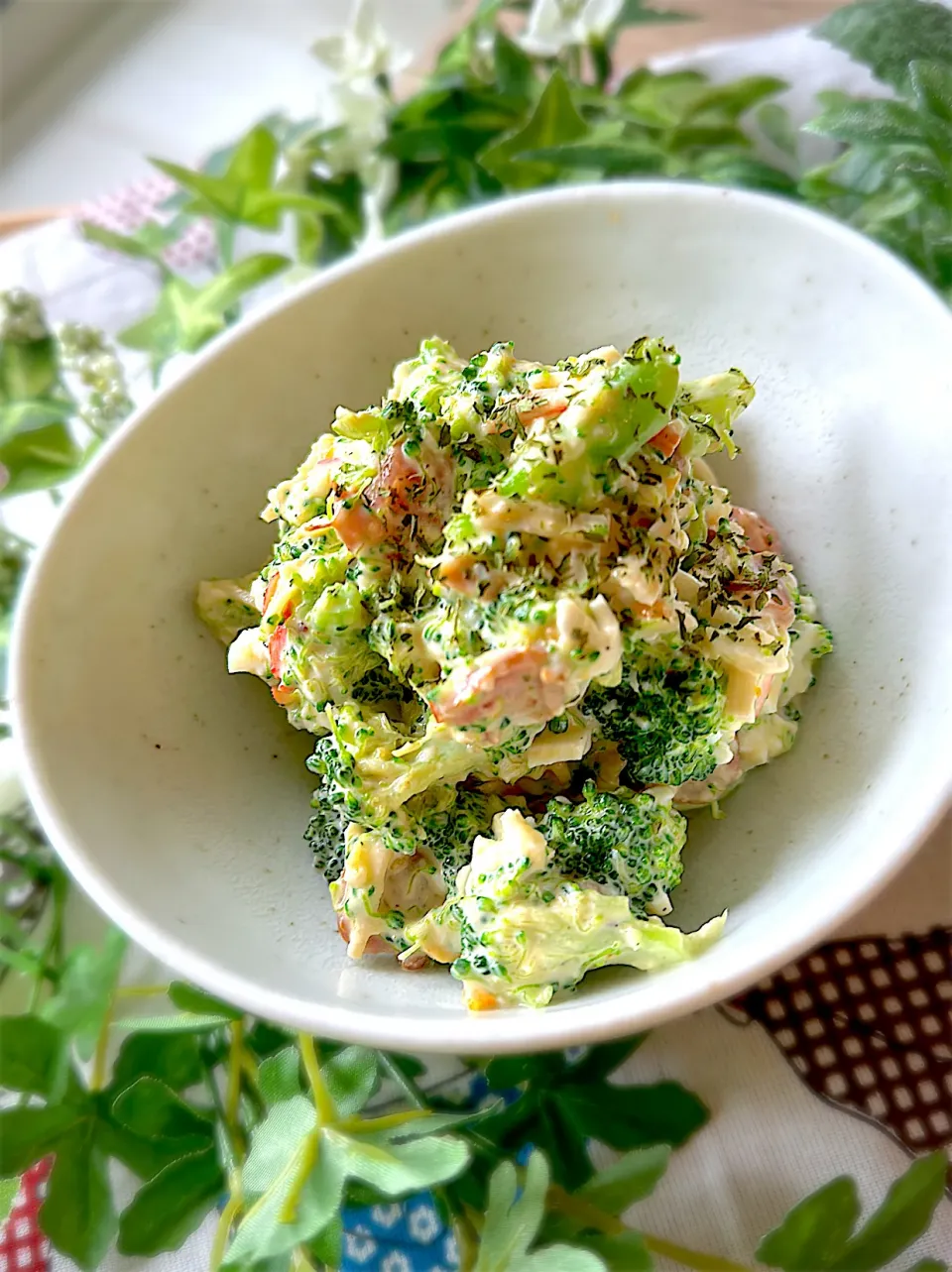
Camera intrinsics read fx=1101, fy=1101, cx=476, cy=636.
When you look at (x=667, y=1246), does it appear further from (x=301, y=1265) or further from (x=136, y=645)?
(x=136, y=645)

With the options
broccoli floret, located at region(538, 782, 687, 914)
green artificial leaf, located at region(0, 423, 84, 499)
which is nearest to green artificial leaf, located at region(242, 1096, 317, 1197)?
broccoli floret, located at region(538, 782, 687, 914)

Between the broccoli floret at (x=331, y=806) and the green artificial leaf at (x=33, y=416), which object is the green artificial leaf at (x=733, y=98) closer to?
the green artificial leaf at (x=33, y=416)

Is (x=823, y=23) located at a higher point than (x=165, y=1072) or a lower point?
higher

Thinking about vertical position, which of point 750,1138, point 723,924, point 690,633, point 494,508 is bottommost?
point 750,1138

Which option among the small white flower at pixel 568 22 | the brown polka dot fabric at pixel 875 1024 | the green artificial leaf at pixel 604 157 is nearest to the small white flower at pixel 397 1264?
the brown polka dot fabric at pixel 875 1024

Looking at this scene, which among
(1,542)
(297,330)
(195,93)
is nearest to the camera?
(297,330)

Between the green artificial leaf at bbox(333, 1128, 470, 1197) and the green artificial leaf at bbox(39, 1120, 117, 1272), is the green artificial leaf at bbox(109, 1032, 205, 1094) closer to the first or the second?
the green artificial leaf at bbox(39, 1120, 117, 1272)

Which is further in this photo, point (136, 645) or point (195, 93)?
point (195, 93)

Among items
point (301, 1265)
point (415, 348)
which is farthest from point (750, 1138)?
point (415, 348)
